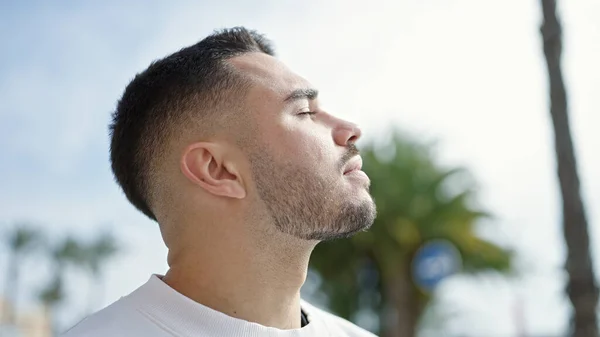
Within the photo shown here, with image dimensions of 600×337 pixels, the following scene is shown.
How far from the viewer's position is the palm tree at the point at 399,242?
65.1 feet

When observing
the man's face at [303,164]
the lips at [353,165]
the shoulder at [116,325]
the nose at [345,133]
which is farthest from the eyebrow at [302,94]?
the shoulder at [116,325]

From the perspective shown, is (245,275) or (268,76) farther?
(268,76)

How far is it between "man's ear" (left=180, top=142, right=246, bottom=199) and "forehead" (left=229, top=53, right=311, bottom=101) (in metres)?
0.25

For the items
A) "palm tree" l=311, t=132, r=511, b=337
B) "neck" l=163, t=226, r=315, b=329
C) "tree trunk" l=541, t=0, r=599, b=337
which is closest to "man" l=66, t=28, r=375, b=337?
"neck" l=163, t=226, r=315, b=329

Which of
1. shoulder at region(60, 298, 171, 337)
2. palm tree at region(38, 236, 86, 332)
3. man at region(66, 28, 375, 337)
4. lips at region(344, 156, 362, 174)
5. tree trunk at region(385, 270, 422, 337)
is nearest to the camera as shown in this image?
shoulder at region(60, 298, 171, 337)

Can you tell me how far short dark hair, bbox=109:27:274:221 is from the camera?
251 centimetres

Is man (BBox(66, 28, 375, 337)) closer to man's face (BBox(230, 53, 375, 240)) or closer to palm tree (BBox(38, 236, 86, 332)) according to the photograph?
man's face (BBox(230, 53, 375, 240))

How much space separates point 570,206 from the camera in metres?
7.07

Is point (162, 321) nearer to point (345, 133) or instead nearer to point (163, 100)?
point (163, 100)

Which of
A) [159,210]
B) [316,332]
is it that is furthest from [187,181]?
[316,332]

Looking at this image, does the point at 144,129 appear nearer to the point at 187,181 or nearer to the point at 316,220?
the point at 187,181

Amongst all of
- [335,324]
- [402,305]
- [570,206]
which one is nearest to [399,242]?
[402,305]

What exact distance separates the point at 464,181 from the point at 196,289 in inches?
733

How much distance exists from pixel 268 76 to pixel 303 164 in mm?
377
